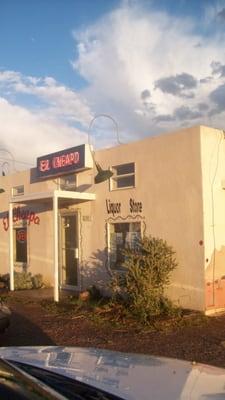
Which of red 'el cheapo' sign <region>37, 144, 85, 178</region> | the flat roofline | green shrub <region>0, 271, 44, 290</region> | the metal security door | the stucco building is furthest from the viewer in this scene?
green shrub <region>0, 271, 44, 290</region>

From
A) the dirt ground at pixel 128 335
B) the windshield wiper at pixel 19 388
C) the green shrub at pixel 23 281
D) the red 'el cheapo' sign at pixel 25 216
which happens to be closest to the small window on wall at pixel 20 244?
the red 'el cheapo' sign at pixel 25 216

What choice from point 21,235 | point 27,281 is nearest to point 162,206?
point 27,281

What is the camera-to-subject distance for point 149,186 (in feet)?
38.6

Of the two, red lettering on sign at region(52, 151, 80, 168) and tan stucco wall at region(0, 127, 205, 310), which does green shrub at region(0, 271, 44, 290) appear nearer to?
tan stucco wall at region(0, 127, 205, 310)

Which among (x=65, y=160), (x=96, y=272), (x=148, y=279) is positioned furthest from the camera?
(x=65, y=160)

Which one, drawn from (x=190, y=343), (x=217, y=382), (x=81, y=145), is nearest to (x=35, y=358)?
(x=217, y=382)

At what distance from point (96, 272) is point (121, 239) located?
4.18ft

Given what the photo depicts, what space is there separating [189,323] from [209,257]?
5.17 ft

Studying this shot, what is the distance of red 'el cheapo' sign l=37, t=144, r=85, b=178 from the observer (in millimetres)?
13771

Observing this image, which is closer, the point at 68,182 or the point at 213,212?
the point at 213,212

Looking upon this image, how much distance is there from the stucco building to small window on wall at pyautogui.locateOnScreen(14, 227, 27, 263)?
0.07 metres

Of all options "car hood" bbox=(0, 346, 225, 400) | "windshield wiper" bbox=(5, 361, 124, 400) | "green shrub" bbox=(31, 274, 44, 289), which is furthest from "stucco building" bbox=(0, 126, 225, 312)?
"windshield wiper" bbox=(5, 361, 124, 400)

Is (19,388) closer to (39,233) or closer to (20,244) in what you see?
(39,233)

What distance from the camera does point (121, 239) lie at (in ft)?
41.4
